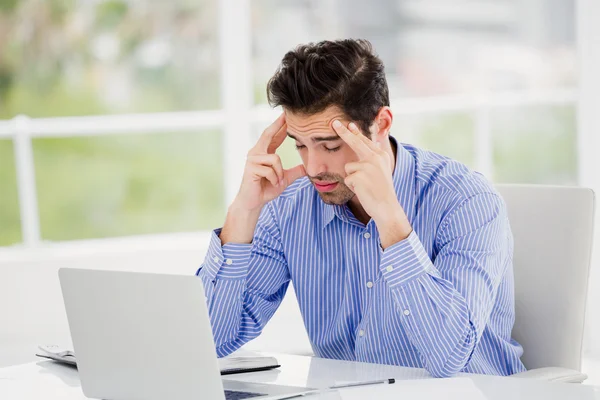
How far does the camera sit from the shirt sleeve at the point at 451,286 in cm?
156

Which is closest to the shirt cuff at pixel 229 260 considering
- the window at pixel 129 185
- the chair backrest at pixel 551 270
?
the chair backrest at pixel 551 270

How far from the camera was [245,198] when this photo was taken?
6.03 ft

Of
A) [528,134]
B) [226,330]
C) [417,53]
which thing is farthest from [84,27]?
[226,330]

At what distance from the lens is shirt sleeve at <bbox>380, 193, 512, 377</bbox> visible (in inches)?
61.4

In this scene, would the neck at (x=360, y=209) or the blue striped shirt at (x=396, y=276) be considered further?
the neck at (x=360, y=209)

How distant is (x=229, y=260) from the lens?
1826 millimetres

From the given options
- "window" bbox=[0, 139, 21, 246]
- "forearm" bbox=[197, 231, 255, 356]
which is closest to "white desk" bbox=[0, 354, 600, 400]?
"forearm" bbox=[197, 231, 255, 356]

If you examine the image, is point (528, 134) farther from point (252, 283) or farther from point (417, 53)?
point (252, 283)

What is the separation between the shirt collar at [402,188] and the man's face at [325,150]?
78mm

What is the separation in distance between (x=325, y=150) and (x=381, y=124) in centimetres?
15

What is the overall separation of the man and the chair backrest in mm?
58

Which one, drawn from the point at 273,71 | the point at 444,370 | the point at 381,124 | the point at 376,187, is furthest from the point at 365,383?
the point at 273,71

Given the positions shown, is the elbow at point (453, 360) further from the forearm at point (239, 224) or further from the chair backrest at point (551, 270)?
the forearm at point (239, 224)

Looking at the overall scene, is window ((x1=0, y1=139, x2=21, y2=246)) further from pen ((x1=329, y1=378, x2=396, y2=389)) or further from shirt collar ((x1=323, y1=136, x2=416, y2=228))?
pen ((x1=329, y1=378, x2=396, y2=389))
